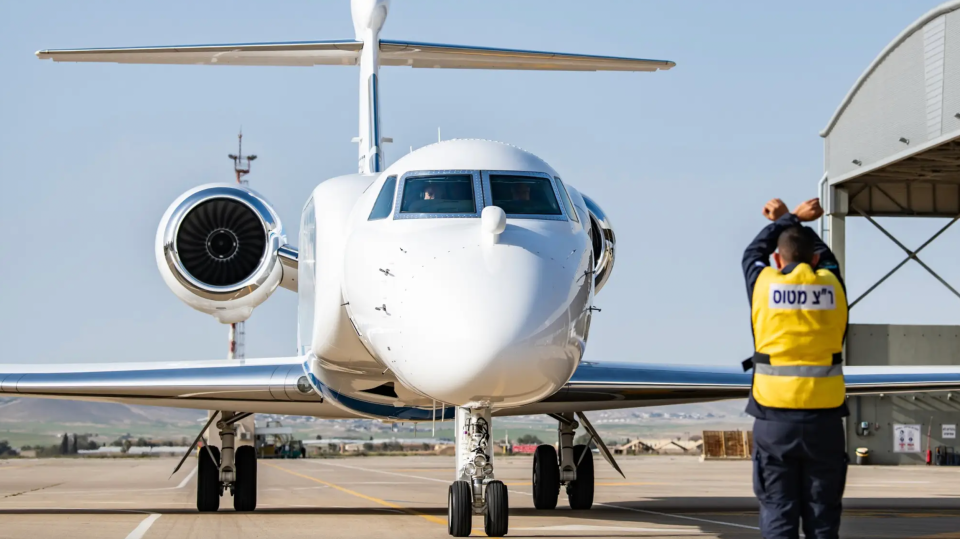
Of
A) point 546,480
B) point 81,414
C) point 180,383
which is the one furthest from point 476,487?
point 81,414

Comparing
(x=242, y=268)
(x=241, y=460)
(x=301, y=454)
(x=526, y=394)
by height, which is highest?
(x=242, y=268)

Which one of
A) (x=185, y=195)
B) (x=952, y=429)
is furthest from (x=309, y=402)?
(x=952, y=429)

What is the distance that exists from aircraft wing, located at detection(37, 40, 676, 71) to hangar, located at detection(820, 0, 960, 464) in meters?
12.5

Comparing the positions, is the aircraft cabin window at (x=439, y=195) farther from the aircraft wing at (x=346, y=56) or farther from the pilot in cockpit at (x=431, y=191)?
the aircraft wing at (x=346, y=56)

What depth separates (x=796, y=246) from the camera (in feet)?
19.8

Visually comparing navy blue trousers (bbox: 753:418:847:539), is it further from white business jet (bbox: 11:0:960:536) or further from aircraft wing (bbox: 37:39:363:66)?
aircraft wing (bbox: 37:39:363:66)

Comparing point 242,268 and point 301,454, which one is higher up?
point 242,268

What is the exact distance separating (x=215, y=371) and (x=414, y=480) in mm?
→ 13859

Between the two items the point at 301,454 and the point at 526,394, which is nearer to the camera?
A: the point at 526,394

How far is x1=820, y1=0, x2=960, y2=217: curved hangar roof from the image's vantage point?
2670 centimetres

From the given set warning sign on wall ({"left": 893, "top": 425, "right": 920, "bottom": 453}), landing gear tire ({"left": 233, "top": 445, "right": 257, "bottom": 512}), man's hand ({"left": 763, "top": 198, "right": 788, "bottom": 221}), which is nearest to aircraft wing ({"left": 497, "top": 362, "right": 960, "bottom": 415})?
landing gear tire ({"left": 233, "top": 445, "right": 257, "bottom": 512})

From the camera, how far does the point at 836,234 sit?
34.3 metres

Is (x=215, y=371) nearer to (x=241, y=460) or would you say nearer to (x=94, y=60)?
(x=241, y=460)

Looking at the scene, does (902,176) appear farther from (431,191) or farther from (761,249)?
(761,249)
